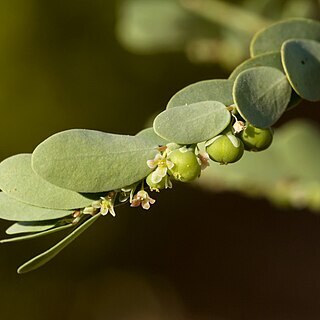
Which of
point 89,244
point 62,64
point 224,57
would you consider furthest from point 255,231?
point 224,57

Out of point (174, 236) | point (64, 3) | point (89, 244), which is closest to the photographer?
point (64, 3)

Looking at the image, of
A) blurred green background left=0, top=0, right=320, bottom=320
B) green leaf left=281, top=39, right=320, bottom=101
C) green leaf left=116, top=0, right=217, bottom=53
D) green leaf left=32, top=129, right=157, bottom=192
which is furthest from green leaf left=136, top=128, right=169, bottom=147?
blurred green background left=0, top=0, right=320, bottom=320

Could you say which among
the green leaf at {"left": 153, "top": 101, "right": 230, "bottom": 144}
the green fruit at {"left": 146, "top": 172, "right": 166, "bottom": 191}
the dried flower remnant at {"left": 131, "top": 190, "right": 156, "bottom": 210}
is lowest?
the dried flower remnant at {"left": 131, "top": 190, "right": 156, "bottom": 210}

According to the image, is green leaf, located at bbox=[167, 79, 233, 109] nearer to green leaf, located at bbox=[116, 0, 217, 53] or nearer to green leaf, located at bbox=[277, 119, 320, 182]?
green leaf, located at bbox=[277, 119, 320, 182]

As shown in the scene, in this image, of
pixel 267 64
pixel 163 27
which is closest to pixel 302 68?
pixel 267 64

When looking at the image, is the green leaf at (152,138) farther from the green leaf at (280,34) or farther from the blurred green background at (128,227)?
the blurred green background at (128,227)

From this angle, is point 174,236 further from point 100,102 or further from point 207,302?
point 100,102
